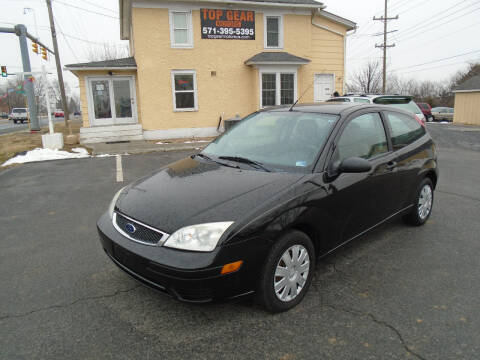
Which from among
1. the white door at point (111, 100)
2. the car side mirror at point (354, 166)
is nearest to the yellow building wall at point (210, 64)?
the white door at point (111, 100)

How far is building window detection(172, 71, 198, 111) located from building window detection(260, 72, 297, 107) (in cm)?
314

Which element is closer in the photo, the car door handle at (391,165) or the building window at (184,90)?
the car door handle at (391,165)

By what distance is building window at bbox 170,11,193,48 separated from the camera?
1479 cm

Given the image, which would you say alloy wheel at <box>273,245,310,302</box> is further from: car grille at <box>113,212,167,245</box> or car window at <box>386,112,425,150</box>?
car window at <box>386,112,425,150</box>

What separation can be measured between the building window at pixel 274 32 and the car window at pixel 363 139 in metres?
13.7

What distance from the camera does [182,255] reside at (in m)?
2.37

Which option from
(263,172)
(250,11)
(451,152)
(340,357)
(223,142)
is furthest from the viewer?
(250,11)

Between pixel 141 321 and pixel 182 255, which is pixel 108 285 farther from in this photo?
pixel 182 255

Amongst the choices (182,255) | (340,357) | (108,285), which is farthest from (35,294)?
(340,357)

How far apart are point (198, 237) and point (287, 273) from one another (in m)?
0.81

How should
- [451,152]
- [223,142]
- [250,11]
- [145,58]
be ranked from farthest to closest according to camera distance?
[250,11] → [145,58] → [451,152] → [223,142]

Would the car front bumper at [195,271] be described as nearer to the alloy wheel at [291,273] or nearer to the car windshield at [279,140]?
the alloy wheel at [291,273]

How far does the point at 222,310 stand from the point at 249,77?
47.9 feet

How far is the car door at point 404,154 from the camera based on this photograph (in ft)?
12.9
